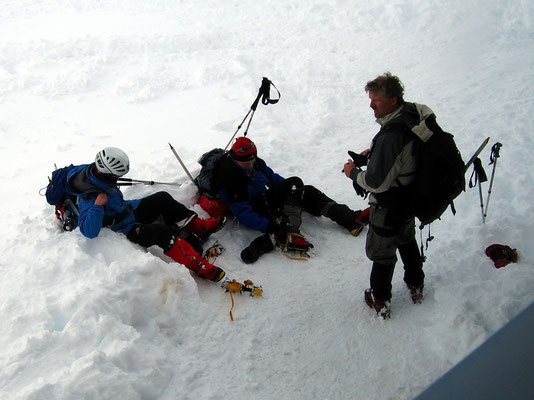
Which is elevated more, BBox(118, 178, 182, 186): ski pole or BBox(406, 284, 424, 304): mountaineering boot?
BBox(118, 178, 182, 186): ski pole

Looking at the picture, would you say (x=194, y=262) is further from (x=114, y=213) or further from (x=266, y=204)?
(x=266, y=204)

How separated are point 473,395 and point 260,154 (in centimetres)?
626

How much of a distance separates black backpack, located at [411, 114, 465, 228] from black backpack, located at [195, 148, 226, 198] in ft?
9.28

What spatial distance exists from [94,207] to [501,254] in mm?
4472

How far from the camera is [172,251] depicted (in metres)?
4.55

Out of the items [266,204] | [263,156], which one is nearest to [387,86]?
[266,204]

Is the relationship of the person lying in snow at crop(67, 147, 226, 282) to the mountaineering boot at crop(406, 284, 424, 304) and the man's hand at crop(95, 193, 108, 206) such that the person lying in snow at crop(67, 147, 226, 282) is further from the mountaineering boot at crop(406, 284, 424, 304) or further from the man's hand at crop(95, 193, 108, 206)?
the mountaineering boot at crop(406, 284, 424, 304)

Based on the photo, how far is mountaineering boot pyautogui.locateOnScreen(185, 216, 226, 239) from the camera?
17.2ft

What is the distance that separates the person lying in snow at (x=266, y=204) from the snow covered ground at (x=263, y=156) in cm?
24

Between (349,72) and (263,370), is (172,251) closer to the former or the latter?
(263,370)

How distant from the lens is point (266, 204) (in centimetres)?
567

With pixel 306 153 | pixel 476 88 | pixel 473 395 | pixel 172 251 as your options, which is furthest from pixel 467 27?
pixel 473 395

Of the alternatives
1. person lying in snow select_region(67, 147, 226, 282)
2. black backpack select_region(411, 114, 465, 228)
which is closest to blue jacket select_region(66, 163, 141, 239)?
person lying in snow select_region(67, 147, 226, 282)

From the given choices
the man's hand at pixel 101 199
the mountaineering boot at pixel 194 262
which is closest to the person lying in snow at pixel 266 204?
the mountaineering boot at pixel 194 262
